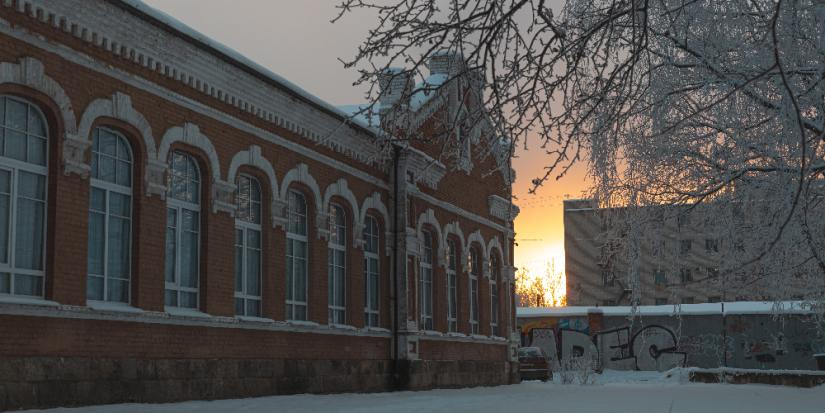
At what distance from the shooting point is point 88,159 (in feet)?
33.7

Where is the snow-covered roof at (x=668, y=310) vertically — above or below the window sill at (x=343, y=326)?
above

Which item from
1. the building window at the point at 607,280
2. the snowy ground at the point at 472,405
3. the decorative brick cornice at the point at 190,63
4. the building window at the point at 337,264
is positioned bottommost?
the snowy ground at the point at 472,405

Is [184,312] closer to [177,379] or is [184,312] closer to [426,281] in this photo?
[177,379]

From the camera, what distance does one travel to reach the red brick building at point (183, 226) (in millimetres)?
9586

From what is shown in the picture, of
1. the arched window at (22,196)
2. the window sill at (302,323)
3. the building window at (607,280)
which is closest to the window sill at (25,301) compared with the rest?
the arched window at (22,196)

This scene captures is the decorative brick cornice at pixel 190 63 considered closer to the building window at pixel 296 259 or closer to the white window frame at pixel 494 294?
the building window at pixel 296 259

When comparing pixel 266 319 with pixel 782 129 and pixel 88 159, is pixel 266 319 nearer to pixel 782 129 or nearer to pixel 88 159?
pixel 88 159

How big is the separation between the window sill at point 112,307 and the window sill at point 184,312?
2.33 feet

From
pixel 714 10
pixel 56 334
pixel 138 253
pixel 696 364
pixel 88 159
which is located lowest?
pixel 696 364

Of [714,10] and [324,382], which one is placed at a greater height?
[714,10]

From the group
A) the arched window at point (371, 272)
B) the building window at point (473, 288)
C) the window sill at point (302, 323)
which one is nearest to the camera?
the window sill at point (302, 323)

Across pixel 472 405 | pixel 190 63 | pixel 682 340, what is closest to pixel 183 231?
pixel 190 63

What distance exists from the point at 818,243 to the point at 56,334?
389 inches

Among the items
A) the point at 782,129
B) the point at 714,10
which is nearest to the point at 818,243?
the point at 782,129
